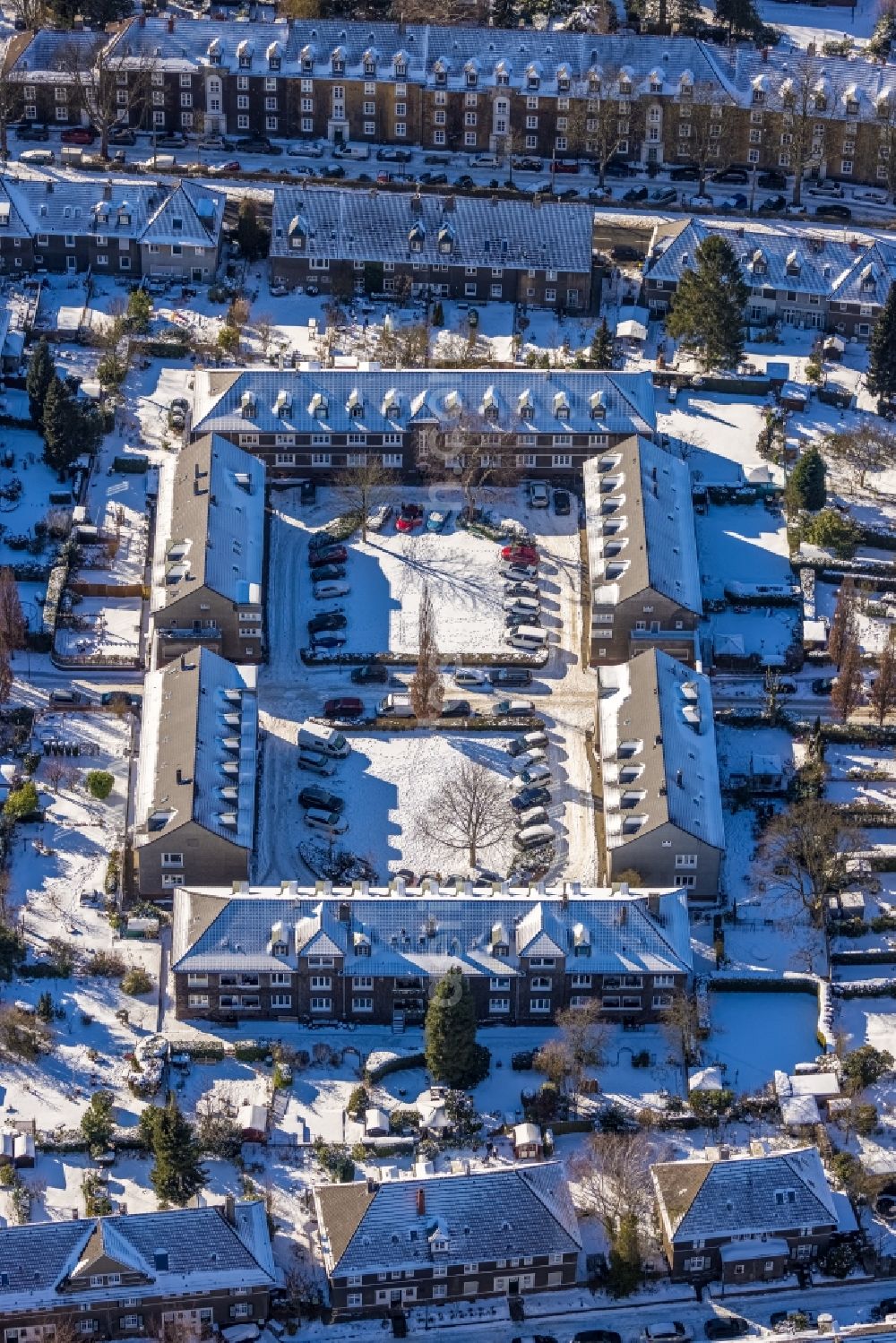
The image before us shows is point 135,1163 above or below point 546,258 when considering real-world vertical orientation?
below

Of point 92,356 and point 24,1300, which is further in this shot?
point 92,356

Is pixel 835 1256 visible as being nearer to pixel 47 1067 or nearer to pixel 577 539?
pixel 47 1067

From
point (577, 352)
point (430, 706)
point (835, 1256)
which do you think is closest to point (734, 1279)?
point (835, 1256)

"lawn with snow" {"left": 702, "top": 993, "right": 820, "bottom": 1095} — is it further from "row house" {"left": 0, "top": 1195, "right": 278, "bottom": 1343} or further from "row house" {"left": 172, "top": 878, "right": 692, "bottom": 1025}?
"row house" {"left": 0, "top": 1195, "right": 278, "bottom": 1343}

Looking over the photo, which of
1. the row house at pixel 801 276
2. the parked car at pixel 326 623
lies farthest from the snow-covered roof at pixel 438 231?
the parked car at pixel 326 623

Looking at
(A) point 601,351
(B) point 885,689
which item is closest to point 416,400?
(A) point 601,351

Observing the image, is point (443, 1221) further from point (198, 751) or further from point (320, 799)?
point (198, 751)

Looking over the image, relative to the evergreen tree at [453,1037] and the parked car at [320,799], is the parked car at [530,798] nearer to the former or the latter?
the parked car at [320,799]
